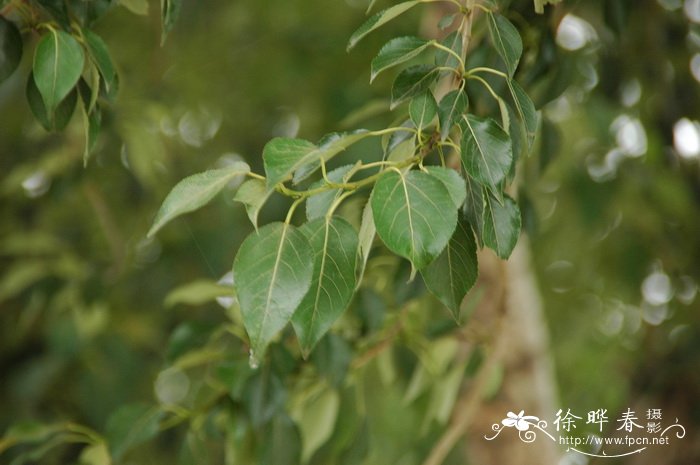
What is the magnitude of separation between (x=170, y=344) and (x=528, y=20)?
20.0 inches

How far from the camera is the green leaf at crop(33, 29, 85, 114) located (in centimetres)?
57

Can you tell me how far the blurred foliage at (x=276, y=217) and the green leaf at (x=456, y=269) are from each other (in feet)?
1.00

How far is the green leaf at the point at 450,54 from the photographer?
0.54m

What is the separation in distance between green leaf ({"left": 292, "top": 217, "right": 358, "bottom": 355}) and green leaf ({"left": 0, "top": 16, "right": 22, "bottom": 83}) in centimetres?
27

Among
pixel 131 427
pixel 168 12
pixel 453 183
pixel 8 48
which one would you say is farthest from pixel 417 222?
pixel 131 427

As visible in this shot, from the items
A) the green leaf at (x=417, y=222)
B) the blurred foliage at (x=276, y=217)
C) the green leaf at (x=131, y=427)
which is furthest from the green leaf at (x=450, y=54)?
the green leaf at (x=131, y=427)

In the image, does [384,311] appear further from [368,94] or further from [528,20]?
[368,94]

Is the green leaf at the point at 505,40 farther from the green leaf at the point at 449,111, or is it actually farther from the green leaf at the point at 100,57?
the green leaf at the point at 100,57

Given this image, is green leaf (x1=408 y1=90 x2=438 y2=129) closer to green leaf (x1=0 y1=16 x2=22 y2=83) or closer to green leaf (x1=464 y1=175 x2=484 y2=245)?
green leaf (x1=464 y1=175 x2=484 y2=245)

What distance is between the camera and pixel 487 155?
0.48 m

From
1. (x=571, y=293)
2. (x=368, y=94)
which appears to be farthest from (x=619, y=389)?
(x=368, y=94)

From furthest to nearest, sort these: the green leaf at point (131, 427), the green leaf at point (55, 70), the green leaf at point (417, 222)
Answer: the green leaf at point (131, 427) → the green leaf at point (55, 70) → the green leaf at point (417, 222)

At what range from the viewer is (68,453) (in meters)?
1.57

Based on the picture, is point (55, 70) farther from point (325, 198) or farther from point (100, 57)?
point (325, 198)
